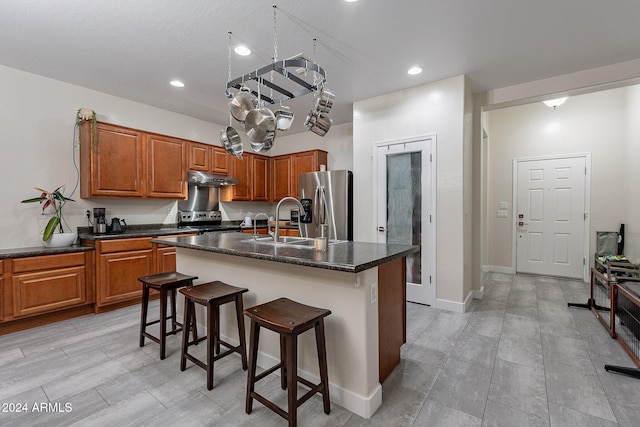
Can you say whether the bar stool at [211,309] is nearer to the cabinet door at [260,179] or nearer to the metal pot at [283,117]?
the metal pot at [283,117]

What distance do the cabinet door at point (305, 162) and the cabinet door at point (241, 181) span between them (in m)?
0.84

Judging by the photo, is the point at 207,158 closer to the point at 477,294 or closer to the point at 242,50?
the point at 242,50

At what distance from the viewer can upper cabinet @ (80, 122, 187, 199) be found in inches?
140

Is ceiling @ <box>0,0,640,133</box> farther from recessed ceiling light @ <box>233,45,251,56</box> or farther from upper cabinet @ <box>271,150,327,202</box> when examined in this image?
upper cabinet @ <box>271,150,327,202</box>

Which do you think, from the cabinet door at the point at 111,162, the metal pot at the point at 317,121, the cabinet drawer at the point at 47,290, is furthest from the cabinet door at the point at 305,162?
the cabinet drawer at the point at 47,290

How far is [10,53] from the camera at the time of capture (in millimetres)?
2844

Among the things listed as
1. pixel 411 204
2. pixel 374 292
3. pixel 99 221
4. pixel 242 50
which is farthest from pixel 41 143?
pixel 411 204

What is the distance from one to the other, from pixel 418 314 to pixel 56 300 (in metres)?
4.06

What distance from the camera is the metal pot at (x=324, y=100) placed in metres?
2.20

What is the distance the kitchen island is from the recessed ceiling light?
6.27ft

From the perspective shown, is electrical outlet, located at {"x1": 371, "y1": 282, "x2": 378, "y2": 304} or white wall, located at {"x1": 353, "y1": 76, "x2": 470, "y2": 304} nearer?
electrical outlet, located at {"x1": 371, "y1": 282, "x2": 378, "y2": 304}

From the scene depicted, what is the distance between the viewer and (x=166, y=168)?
426 centimetres

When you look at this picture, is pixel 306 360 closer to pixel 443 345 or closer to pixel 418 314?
pixel 443 345

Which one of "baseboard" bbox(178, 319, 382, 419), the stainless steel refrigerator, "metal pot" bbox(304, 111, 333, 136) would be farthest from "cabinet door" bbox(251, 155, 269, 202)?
"baseboard" bbox(178, 319, 382, 419)
